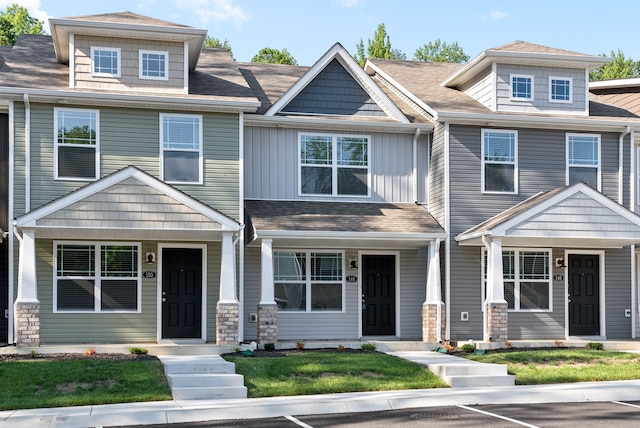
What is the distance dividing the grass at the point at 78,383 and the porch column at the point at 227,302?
8.97 ft

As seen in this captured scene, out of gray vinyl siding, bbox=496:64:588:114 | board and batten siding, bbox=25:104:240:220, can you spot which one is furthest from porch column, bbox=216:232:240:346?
gray vinyl siding, bbox=496:64:588:114

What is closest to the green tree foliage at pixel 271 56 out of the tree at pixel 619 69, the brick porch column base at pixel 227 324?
the tree at pixel 619 69

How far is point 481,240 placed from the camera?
758 inches

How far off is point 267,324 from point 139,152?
4.76m

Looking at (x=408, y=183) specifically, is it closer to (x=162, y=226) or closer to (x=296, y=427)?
(x=162, y=226)

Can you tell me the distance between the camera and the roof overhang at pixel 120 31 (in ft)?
60.7

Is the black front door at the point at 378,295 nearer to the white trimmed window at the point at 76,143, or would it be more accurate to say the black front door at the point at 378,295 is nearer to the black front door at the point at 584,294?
the black front door at the point at 584,294

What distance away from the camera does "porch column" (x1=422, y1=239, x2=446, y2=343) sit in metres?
19.2

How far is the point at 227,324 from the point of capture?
17359 millimetres

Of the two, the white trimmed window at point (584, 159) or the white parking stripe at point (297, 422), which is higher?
the white trimmed window at point (584, 159)

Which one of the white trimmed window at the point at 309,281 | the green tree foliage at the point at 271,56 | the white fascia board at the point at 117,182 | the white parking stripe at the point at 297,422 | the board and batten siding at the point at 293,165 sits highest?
the green tree foliage at the point at 271,56

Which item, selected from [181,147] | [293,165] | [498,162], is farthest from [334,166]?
[498,162]

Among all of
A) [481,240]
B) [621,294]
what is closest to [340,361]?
[481,240]

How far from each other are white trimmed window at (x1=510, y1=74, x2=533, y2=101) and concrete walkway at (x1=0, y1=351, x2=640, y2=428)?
872 cm
